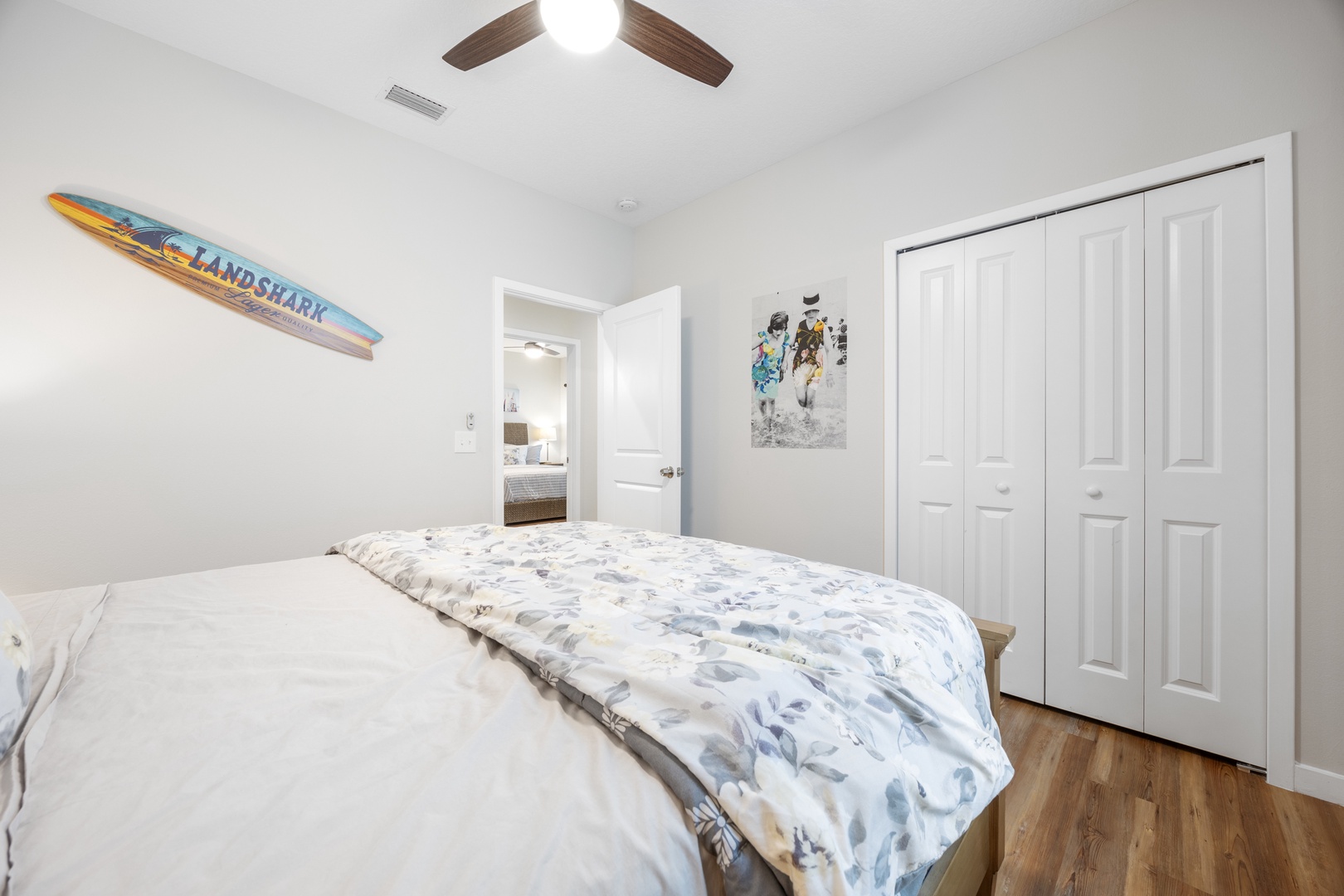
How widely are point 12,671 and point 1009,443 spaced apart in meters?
2.80

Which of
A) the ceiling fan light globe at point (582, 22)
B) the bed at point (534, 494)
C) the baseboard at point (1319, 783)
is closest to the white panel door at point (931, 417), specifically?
the baseboard at point (1319, 783)

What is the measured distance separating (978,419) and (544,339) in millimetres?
3726

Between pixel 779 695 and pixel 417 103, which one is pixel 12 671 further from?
pixel 417 103

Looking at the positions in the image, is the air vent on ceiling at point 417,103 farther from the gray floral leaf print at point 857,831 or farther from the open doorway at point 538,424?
the open doorway at point 538,424

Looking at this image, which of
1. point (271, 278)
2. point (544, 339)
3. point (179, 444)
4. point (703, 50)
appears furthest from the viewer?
point (544, 339)

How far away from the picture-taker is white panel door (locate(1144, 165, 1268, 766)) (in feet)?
5.61

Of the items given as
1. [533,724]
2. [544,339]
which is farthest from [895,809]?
[544,339]

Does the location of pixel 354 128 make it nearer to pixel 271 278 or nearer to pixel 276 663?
pixel 271 278

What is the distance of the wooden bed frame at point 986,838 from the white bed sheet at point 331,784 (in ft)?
2.70

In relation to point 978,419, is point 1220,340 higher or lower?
higher

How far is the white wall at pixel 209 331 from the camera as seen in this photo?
1859mm

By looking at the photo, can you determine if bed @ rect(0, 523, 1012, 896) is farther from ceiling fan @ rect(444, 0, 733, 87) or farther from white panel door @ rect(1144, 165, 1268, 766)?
ceiling fan @ rect(444, 0, 733, 87)

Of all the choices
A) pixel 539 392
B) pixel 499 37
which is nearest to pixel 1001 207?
pixel 499 37

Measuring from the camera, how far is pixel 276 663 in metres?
0.89
